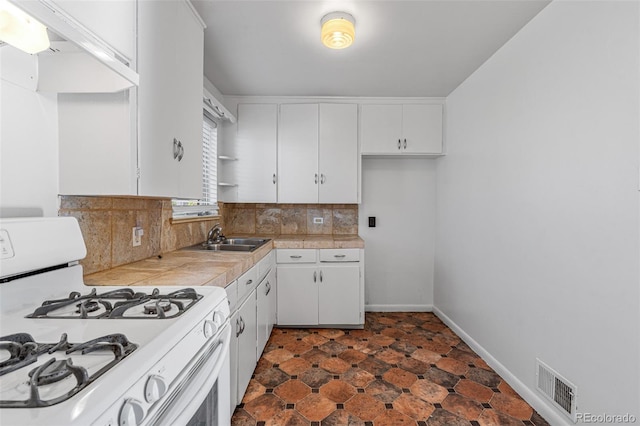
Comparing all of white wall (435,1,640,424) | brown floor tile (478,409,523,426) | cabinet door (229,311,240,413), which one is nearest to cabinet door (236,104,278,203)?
cabinet door (229,311,240,413)

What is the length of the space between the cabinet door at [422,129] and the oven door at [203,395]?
2703mm

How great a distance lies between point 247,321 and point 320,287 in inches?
43.7

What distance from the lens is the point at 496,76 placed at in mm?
2232

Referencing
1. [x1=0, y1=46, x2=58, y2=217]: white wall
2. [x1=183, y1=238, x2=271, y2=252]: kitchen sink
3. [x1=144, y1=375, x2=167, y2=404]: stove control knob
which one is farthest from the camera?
[x1=183, y1=238, x2=271, y2=252]: kitchen sink

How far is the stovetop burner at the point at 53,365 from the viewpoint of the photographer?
50cm

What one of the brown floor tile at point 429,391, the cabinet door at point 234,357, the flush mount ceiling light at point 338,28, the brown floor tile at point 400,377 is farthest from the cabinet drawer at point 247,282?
the flush mount ceiling light at point 338,28

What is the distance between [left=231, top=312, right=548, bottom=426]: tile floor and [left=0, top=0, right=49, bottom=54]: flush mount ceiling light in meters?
1.87

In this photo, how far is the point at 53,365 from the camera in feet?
1.97

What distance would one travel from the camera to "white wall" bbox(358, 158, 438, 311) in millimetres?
3502

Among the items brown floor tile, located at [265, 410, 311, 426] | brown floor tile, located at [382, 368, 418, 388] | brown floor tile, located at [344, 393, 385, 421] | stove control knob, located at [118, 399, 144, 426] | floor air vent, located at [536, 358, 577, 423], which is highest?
stove control knob, located at [118, 399, 144, 426]

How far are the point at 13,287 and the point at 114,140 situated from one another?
604 millimetres

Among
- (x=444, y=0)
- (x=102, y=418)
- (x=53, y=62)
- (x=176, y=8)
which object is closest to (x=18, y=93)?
(x=53, y=62)

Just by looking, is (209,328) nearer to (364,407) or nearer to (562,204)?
(364,407)

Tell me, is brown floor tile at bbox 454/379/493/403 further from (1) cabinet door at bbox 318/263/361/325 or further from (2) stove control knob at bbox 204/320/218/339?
(2) stove control knob at bbox 204/320/218/339
